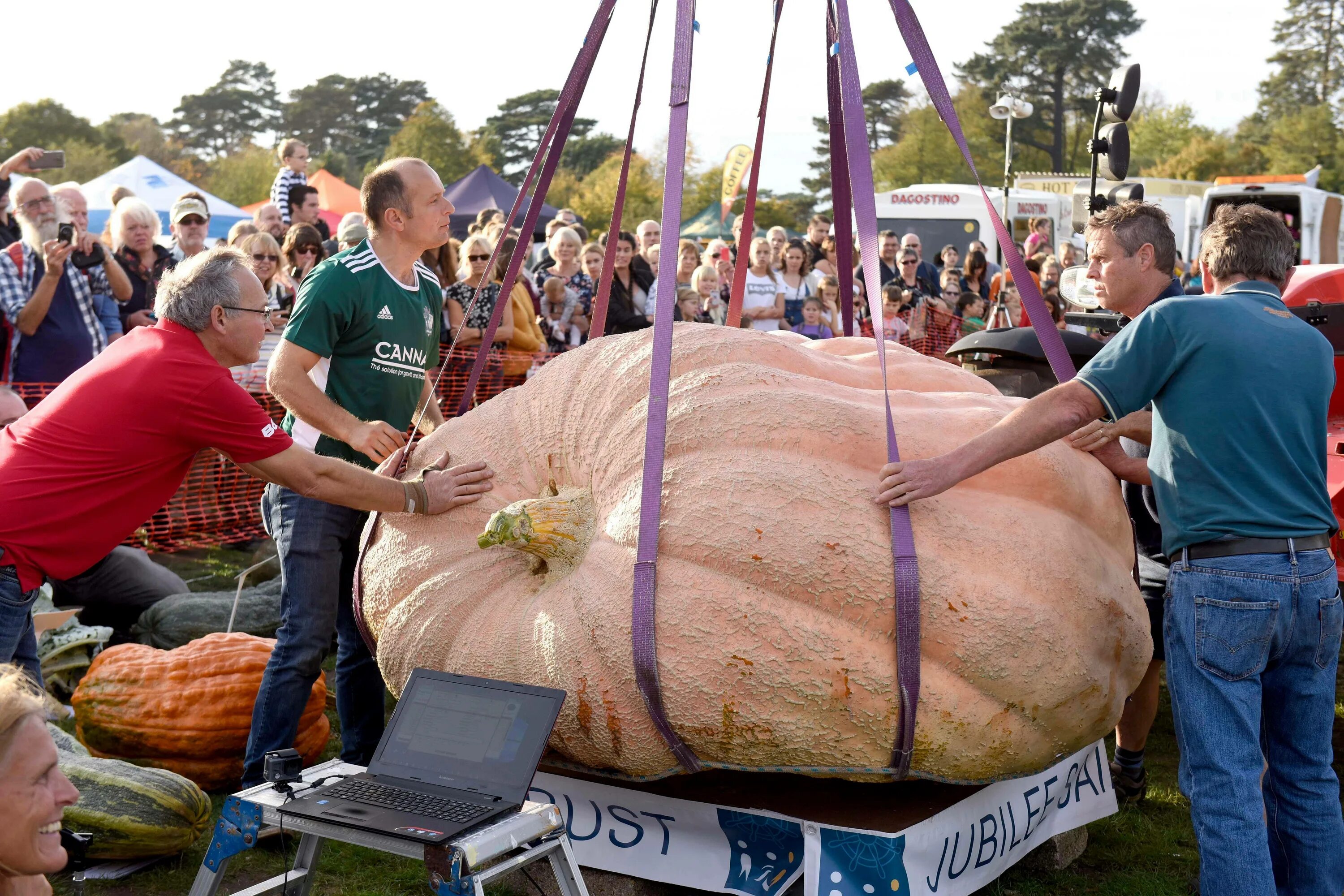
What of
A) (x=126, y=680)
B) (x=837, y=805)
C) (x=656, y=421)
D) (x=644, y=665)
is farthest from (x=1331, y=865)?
(x=126, y=680)

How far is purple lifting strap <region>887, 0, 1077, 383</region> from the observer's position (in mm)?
3316

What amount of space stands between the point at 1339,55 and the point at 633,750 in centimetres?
7014

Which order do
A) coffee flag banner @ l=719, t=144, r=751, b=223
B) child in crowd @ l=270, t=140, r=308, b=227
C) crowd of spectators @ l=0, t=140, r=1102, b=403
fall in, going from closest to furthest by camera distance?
crowd of spectators @ l=0, t=140, r=1102, b=403
child in crowd @ l=270, t=140, r=308, b=227
coffee flag banner @ l=719, t=144, r=751, b=223

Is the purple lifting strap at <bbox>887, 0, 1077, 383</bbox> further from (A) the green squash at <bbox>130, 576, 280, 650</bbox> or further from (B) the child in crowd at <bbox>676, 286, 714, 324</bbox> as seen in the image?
(B) the child in crowd at <bbox>676, 286, 714, 324</bbox>

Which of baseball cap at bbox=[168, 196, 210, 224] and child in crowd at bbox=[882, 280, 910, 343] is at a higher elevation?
baseball cap at bbox=[168, 196, 210, 224]

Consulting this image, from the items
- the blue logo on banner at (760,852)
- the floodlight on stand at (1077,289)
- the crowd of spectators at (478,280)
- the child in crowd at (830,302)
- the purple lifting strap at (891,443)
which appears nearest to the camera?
the purple lifting strap at (891,443)

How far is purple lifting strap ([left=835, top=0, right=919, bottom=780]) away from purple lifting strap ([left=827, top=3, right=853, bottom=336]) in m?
0.91

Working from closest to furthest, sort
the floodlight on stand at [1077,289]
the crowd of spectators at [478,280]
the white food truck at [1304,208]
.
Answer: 1. the floodlight on stand at [1077,289]
2. the crowd of spectators at [478,280]
3. the white food truck at [1304,208]

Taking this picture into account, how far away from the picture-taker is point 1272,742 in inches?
130

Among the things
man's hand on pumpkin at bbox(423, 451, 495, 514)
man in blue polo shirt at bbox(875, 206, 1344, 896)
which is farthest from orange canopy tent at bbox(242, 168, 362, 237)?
man in blue polo shirt at bbox(875, 206, 1344, 896)

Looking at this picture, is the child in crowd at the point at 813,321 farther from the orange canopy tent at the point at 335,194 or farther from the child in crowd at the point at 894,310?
the orange canopy tent at the point at 335,194

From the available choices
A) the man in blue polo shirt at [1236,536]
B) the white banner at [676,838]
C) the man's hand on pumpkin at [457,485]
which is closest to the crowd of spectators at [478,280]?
the man's hand on pumpkin at [457,485]

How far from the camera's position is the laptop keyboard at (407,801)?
8.52 ft

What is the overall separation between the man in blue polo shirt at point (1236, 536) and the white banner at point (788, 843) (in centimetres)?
56
